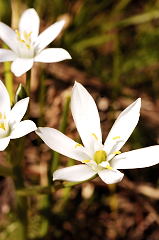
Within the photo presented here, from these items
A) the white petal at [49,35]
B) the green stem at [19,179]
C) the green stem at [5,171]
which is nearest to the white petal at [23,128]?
the green stem at [19,179]

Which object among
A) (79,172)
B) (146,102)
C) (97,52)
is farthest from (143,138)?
(79,172)

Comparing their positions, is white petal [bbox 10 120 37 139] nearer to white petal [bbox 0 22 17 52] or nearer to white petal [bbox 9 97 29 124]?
white petal [bbox 9 97 29 124]

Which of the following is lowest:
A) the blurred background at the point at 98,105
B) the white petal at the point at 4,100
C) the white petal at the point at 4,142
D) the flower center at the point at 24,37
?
the blurred background at the point at 98,105

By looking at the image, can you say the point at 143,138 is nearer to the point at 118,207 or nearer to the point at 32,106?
the point at 118,207

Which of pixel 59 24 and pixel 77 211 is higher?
pixel 59 24

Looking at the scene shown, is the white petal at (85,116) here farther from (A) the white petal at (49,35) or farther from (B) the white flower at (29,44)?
(A) the white petal at (49,35)

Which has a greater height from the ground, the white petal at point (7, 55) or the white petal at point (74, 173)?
the white petal at point (7, 55)
